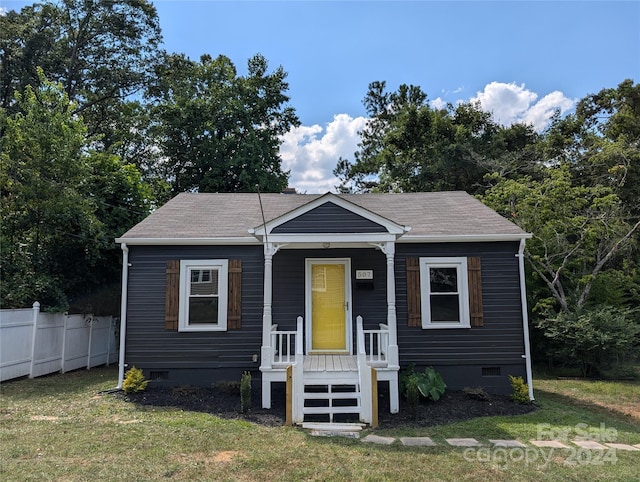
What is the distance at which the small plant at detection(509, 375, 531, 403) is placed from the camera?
7.98m

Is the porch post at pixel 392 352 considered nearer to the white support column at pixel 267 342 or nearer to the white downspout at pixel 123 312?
the white support column at pixel 267 342

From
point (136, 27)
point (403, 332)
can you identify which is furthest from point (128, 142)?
point (403, 332)

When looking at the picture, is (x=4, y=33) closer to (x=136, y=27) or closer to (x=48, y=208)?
(x=136, y=27)

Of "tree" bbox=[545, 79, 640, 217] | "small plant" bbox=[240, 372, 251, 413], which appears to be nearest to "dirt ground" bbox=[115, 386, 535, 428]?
"small plant" bbox=[240, 372, 251, 413]

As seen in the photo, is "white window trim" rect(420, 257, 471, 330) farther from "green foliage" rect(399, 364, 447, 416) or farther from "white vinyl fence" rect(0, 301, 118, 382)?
"white vinyl fence" rect(0, 301, 118, 382)

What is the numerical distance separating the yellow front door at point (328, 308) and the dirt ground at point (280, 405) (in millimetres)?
1280

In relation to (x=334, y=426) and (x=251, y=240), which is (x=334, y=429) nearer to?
(x=334, y=426)

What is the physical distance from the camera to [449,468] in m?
4.65

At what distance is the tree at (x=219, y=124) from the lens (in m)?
21.0

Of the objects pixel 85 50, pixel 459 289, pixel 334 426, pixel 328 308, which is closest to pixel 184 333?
pixel 328 308

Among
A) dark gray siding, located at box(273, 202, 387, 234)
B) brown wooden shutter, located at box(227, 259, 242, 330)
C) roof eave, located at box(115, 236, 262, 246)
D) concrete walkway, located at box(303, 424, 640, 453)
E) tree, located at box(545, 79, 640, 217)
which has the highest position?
tree, located at box(545, 79, 640, 217)

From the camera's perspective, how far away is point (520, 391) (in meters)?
8.02

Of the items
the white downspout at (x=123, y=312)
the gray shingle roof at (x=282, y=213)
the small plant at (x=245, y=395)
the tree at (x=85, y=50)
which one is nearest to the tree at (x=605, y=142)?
the gray shingle roof at (x=282, y=213)

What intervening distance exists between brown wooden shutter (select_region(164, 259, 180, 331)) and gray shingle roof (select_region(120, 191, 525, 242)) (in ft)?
2.02
